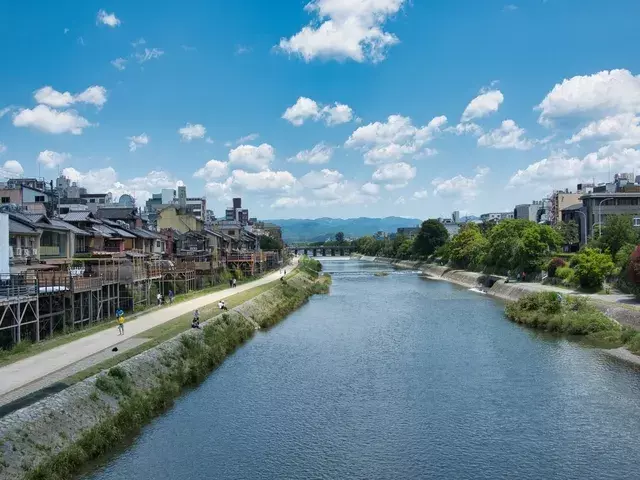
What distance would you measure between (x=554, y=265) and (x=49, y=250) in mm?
52232

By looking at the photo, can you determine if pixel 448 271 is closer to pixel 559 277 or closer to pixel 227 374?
pixel 559 277

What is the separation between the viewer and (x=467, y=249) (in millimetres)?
105125

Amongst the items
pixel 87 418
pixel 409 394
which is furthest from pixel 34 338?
pixel 409 394

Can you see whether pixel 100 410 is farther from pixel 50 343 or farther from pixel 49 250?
pixel 49 250

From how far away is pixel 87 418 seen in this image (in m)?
19.5

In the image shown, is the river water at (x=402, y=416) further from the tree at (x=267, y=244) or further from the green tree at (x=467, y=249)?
the tree at (x=267, y=244)

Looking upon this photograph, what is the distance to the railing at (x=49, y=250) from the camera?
4218 cm

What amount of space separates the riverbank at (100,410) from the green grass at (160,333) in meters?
0.44

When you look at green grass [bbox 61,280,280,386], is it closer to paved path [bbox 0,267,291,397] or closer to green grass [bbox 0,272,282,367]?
paved path [bbox 0,267,291,397]

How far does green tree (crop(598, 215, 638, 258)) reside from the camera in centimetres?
5969

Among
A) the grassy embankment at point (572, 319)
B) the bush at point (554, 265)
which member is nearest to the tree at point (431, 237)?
the bush at point (554, 265)

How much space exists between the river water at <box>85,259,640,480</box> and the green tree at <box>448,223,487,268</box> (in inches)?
2377

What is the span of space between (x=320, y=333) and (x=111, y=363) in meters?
22.1

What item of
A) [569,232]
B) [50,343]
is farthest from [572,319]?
[569,232]
